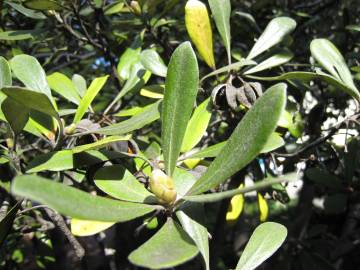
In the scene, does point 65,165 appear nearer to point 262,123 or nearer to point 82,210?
point 82,210

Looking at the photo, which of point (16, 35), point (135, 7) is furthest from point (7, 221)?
point (135, 7)

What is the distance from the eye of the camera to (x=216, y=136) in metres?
1.53

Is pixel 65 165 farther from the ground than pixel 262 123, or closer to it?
closer to it

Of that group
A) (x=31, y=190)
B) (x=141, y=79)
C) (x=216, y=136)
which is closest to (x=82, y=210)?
(x=31, y=190)

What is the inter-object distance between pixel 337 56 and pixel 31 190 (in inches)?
28.6

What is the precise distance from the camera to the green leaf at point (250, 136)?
546 mm

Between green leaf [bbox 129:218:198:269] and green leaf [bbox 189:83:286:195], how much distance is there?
0.25 ft

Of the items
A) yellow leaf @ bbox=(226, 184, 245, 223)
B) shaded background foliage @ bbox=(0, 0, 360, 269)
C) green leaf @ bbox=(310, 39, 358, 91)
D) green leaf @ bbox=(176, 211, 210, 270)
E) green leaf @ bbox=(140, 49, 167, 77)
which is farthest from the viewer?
shaded background foliage @ bbox=(0, 0, 360, 269)

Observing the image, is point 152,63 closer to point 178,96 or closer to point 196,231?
point 178,96

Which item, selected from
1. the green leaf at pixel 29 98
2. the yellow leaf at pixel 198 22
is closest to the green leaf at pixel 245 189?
the green leaf at pixel 29 98

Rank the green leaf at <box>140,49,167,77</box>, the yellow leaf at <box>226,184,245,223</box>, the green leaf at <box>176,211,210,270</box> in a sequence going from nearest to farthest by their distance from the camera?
the green leaf at <box>176,211,210,270</box>, the green leaf at <box>140,49,167,77</box>, the yellow leaf at <box>226,184,245,223</box>

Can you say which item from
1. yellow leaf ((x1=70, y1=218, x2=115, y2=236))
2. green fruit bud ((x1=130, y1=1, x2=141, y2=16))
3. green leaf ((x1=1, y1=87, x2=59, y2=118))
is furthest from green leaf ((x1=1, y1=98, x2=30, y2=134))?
green fruit bud ((x1=130, y1=1, x2=141, y2=16))

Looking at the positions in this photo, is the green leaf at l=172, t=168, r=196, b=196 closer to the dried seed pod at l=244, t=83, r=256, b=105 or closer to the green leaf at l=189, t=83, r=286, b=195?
the green leaf at l=189, t=83, r=286, b=195

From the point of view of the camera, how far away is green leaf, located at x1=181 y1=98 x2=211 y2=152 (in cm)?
88
